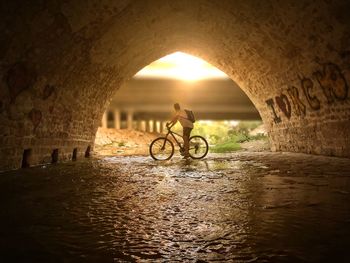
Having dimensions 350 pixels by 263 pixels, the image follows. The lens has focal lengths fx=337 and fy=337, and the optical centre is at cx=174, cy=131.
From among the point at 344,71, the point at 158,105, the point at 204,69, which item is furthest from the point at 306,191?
the point at 158,105

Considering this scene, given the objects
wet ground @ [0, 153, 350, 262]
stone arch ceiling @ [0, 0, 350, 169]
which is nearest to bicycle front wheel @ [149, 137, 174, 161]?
stone arch ceiling @ [0, 0, 350, 169]

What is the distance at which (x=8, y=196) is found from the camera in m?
4.08

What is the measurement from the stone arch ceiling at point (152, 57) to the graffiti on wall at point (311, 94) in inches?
1.2

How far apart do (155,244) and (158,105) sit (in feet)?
85.1

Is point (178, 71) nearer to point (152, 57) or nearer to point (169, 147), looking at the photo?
point (152, 57)

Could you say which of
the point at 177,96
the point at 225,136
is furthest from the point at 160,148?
the point at 225,136

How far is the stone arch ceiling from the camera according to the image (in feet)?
20.9

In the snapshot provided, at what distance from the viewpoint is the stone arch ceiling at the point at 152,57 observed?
6367 mm

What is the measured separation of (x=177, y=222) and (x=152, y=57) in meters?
10.1

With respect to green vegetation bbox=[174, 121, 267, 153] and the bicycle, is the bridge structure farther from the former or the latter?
the bicycle

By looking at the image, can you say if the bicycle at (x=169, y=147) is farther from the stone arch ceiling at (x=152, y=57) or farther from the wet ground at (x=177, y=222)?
the wet ground at (x=177, y=222)

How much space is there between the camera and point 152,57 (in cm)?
1234

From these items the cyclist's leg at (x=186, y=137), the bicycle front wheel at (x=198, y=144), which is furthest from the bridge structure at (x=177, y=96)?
the cyclist's leg at (x=186, y=137)

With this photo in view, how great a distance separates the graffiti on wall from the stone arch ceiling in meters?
0.03
